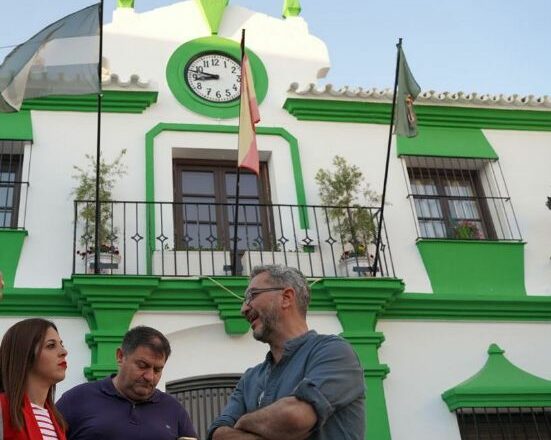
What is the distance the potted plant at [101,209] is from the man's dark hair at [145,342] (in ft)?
12.6

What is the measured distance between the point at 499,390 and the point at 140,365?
4996 millimetres

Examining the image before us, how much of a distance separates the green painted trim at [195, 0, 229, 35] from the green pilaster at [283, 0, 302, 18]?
1118 millimetres

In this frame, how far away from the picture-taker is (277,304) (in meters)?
3.18

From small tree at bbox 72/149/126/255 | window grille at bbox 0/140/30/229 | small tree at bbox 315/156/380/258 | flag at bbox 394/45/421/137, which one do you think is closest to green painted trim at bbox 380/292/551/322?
small tree at bbox 315/156/380/258

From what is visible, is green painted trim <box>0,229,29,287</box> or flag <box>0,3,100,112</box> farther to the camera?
green painted trim <box>0,229,29,287</box>

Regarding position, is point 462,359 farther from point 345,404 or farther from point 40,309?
point 345,404

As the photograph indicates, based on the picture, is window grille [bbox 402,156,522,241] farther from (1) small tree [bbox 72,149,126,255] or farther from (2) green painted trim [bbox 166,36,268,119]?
(1) small tree [bbox 72,149,126,255]

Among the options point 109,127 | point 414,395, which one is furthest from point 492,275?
point 109,127

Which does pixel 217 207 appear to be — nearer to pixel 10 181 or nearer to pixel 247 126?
pixel 247 126

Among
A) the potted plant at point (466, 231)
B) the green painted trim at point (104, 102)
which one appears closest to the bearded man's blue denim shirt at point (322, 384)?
the potted plant at point (466, 231)

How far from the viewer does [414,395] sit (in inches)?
311

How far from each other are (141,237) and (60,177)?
1.23 metres

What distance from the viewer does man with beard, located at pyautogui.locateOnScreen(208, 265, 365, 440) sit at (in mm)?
2633

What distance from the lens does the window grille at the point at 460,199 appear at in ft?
30.7
